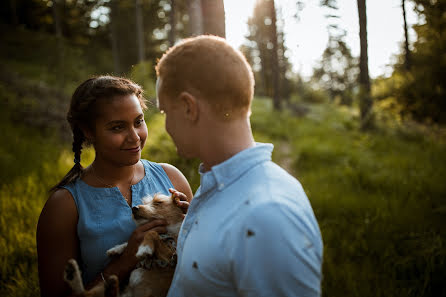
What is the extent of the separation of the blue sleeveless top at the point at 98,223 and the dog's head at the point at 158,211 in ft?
0.32

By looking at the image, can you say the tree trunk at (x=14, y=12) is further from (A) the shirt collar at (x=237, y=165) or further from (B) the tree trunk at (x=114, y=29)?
(A) the shirt collar at (x=237, y=165)

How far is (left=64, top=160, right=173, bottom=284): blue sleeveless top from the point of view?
192 cm

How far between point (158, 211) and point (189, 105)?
97cm

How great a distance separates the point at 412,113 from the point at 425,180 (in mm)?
3181

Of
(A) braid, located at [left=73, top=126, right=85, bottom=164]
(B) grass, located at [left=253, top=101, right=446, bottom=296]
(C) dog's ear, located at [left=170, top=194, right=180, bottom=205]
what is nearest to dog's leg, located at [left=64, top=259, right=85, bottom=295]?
(C) dog's ear, located at [left=170, top=194, right=180, bottom=205]

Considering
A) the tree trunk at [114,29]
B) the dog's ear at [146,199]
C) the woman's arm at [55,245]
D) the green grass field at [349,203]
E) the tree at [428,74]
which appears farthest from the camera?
the tree trunk at [114,29]

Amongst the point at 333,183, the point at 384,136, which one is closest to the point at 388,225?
the point at 333,183

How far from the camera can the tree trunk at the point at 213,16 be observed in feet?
12.4

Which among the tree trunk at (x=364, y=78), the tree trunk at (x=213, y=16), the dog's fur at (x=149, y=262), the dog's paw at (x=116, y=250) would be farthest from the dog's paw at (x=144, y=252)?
the tree trunk at (x=364, y=78)

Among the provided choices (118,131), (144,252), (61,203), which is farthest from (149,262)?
(118,131)

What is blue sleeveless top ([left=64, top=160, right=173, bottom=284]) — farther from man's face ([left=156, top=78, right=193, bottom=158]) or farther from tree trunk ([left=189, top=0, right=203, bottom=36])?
tree trunk ([left=189, top=0, right=203, bottom=36])

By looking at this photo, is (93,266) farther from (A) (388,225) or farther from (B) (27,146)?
(B) (27,146)

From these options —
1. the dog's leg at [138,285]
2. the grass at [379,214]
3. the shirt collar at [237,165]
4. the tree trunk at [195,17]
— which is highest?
the tree trunk at [195,17]

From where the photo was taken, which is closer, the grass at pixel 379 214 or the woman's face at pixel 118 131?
the woman's face at pixel 118 131
